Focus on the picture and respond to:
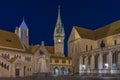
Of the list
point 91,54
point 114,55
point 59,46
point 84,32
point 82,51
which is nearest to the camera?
point 114,55

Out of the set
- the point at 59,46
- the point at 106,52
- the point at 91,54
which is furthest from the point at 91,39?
the point at 59,46

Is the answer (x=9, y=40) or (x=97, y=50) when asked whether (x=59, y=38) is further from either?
(x=97, y=50)

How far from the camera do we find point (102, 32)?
305ft

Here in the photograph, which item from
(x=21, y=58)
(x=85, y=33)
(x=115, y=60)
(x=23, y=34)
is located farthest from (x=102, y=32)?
(x=21, y=58)

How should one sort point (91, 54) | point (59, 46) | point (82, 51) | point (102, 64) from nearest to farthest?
1. point (102, 64)
2. point (91, 54)
3. point (82, 51)
4. point (59, 46)

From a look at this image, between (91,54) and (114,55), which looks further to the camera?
(91,54)

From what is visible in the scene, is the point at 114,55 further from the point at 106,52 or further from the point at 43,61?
the point at 43,61

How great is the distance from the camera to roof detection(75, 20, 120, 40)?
8501cm

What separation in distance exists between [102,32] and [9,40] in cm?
3598

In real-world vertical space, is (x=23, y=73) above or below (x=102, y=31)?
below

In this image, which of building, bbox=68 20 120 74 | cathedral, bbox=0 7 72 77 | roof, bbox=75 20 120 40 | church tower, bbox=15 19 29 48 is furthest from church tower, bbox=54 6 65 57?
church tower, bbox=15 19 29 48

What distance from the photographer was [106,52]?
238 feet

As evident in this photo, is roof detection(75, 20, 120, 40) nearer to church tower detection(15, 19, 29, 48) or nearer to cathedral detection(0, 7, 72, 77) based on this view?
cathedral detection(0, 7, 72, 77)

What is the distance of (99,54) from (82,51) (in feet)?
49.5
